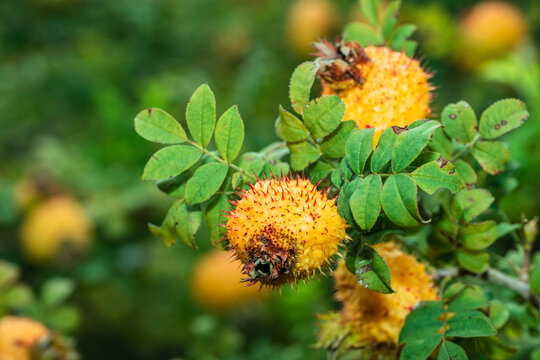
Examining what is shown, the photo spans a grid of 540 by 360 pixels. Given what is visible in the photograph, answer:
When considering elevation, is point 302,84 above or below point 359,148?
above

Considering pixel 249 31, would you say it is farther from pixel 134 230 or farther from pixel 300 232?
pixel 300 232

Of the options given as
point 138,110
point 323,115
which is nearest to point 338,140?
point 323,115

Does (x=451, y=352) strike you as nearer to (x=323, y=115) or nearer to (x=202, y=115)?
(x=323, y=115)

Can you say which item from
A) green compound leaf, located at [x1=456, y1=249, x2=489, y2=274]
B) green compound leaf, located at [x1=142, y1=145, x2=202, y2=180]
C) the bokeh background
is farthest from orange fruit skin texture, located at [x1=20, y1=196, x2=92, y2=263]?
green compound leaf, located at [x1=456, y1=249, x2=489, y2=274]

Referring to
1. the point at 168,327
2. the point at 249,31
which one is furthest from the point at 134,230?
the point at 249,31

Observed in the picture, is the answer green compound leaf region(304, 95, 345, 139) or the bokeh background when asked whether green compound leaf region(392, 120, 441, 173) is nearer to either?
green compound leaf region(304, 95, 345, 139)

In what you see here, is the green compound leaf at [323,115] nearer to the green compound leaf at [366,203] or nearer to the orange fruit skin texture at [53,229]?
the green compound leaf at [366,203]
